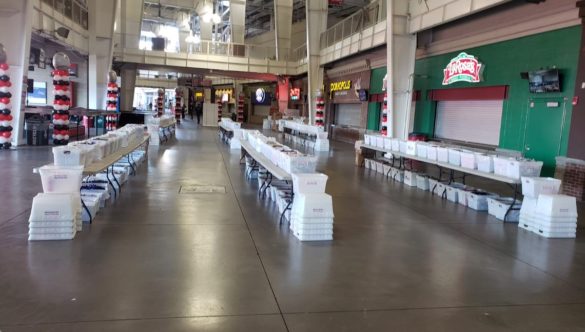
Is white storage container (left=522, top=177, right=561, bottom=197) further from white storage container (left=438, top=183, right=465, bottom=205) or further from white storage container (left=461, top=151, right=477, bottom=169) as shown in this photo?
white storage container (left=438, top=183, right=465, bottom=205)

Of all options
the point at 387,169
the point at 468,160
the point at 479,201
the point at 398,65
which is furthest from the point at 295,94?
the point at 479,201

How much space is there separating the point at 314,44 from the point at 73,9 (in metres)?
11.7

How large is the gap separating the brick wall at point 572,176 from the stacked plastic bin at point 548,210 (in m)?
2.94

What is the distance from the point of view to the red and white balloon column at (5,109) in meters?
13.6

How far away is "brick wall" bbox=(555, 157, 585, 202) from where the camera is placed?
9203 millimetres

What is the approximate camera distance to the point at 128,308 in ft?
12.0

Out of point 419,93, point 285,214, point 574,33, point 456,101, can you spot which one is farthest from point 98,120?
point 574,33

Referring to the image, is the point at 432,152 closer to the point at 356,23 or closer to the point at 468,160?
the point at 468,160

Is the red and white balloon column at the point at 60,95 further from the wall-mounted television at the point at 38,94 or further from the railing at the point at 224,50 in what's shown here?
the railing at the point at 224,50

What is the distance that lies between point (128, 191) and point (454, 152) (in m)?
6.33

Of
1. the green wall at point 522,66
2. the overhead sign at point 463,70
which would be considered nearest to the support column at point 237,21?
the green wall at point 522,66

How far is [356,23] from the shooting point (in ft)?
70.5

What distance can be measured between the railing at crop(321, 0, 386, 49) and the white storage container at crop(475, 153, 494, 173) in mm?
10834

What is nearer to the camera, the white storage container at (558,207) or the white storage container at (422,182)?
the white storage container at (558,207)
